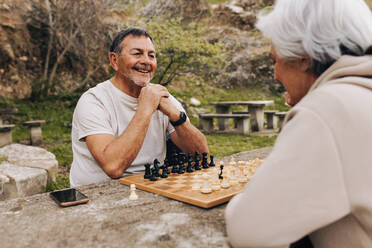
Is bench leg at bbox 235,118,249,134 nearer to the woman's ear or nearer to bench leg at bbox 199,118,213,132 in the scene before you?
bench leg at bbox 199,118,213,132

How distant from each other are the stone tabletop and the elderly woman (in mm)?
254

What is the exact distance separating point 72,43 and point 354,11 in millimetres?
10198

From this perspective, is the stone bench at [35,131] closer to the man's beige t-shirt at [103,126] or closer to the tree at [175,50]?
the tree at [175,50]

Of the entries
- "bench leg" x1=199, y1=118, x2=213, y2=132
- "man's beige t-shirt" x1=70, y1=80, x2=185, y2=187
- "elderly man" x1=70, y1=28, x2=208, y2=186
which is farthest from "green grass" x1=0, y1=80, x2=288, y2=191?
"elderly man" x1=70, y1=28, x2=208, y2=186

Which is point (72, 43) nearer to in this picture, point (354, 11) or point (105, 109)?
point (105, 109)

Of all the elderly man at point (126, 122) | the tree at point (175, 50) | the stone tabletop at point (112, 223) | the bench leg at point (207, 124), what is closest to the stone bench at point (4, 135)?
the elderly man at point (126, 122)

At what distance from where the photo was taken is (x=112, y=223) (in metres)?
1.36

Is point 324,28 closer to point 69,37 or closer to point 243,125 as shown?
point 243,125

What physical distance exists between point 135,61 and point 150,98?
438mm

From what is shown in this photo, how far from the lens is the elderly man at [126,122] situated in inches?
85.4

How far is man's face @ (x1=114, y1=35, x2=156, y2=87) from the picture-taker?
8.73ft

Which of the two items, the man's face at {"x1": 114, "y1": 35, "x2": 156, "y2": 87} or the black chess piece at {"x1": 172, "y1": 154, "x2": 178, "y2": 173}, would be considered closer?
the black chess piece at {"x1": 172, "y1": 154, "x2": 178, "y2": 173}

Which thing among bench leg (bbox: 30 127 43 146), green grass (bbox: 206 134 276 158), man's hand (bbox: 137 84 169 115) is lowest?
green grass (bbox: 206 134 276 158)

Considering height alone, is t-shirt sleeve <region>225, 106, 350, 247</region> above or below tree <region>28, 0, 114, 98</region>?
below
